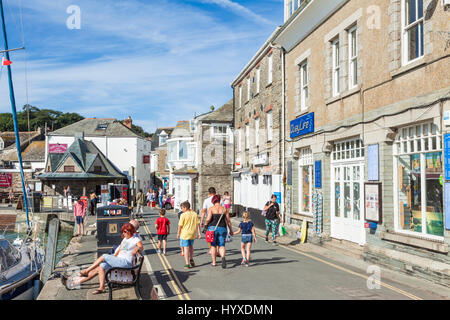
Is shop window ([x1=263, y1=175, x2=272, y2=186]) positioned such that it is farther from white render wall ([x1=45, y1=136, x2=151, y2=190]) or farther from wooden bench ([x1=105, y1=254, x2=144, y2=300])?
white render wall ([x1=45, y1=136, x2=151, y2=190])

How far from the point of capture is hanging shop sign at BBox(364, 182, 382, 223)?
11391mm

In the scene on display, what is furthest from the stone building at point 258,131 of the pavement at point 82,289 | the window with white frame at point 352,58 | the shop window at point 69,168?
the shop window at point 69,168

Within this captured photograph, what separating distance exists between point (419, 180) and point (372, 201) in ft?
5.69

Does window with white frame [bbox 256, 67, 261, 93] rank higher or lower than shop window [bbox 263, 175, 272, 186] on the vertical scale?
higher

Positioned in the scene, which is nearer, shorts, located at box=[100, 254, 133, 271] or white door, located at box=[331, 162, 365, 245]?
shorts, located at box=[100, 254, 133, 271]

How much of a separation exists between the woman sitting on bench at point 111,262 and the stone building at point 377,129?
5.99 meters

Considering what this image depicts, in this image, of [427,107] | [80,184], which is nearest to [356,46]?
[427,107]

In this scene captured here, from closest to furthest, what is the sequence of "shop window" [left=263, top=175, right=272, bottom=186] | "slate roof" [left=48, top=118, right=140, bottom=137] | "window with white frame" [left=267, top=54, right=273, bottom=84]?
"shop window" [left=263, top=175, right=272, bottom=186], "window with white frame" [left=267, top=54, right=273, bottom=84], "slate roof" [left=48, top=118, right=140, bottom=137]

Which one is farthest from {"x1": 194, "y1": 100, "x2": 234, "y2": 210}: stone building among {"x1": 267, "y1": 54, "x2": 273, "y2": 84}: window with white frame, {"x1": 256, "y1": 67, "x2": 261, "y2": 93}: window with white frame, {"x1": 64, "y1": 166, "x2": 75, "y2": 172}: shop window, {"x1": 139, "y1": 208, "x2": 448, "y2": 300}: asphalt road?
{"x1": 139, "y1": 208, "x2": 448, "y2": 300}: asphalt road

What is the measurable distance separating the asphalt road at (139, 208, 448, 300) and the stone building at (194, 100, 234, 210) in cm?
1977

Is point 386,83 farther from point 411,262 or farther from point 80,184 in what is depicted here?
point 80,184

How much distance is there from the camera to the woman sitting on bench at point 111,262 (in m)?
8.09

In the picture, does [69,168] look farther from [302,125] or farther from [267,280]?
[267,280]

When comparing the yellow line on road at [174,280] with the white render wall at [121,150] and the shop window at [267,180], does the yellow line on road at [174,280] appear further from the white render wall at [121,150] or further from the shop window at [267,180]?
the white render wall at [121,150]
